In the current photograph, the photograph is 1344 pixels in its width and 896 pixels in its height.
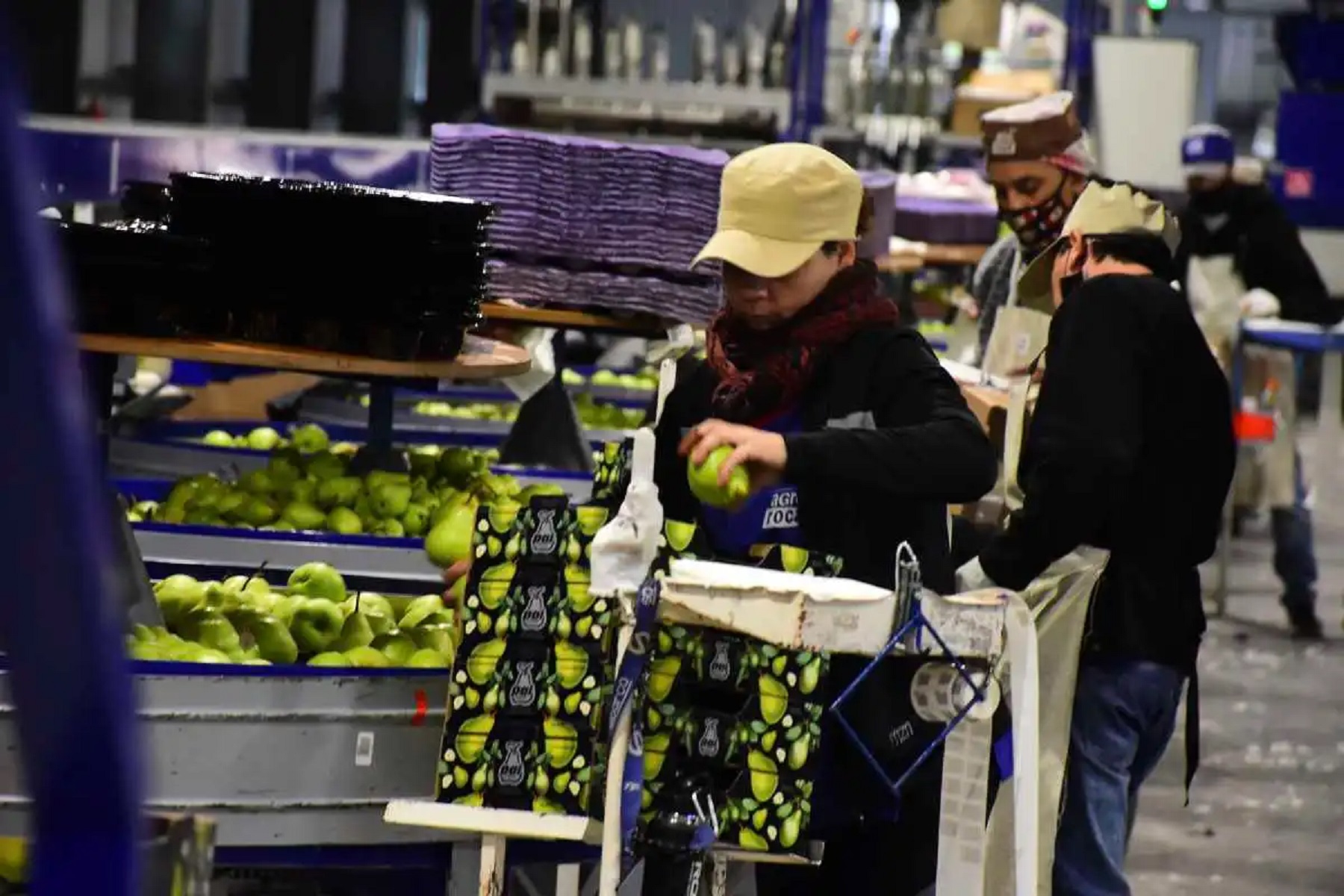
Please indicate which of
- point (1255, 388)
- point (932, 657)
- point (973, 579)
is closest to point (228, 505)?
point (973, 579)

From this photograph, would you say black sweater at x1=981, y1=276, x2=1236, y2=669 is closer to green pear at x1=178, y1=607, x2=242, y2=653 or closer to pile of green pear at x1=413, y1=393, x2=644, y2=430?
green pear at x1=178, y1=607, x2=242, y2=653

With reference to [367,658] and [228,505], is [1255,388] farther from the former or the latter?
[367,658]

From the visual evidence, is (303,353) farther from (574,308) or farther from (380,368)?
(574,308)

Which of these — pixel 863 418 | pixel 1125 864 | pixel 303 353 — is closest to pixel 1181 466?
pixel 863 418

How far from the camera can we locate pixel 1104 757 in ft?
14.8

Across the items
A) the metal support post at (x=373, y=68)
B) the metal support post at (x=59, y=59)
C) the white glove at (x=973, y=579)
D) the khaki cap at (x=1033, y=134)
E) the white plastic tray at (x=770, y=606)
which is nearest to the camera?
the white plastic tray at (x=770, y=606)

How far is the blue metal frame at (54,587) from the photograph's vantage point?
3.76 ft

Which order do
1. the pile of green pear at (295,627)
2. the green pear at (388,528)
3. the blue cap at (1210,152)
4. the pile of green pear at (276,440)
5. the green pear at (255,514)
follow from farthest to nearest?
the blue cap at (1210,152) → the pile of green pear at (276,440) → the green pear at (388,528) → the green pear at (255,514) → the pile of green pear at (295,627)

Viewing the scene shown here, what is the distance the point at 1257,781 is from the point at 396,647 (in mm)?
4799

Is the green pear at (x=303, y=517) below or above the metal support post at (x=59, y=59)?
below

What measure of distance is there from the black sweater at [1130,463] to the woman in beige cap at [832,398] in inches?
23.6

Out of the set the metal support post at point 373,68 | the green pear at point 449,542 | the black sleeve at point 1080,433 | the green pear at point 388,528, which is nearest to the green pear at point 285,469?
the green pear at point 388,528

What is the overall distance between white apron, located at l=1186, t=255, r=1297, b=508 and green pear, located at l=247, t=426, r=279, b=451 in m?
4.78

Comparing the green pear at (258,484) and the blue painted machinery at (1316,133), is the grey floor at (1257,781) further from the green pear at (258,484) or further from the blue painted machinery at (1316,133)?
the blue painted machinery at (1316,133)
